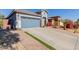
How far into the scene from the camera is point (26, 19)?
3.19 metres

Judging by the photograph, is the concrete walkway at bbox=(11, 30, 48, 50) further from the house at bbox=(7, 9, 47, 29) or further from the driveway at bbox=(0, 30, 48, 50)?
the house at bbox=(7, 9, 47, 29)

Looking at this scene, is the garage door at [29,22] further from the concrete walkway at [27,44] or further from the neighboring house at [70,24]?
the neighboring house at [70,24]

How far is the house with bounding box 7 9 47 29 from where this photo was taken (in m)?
3.08

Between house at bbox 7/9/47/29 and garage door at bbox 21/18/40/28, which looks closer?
house at bbox 7/9/47/29

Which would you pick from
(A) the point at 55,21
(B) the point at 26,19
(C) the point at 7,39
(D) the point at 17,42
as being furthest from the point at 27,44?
(A) the point at 55,21

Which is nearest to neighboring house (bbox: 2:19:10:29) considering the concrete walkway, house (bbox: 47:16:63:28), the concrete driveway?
the concrete walkway

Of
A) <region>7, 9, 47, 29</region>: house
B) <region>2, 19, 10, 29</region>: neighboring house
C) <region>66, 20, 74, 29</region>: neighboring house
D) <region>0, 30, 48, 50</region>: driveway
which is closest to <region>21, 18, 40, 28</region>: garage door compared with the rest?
<region>7, 9, 47, 29</region>: house

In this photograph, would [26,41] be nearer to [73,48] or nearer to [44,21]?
[44,21]

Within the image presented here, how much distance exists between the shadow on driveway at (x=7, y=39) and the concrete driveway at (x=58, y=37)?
0.90 feet

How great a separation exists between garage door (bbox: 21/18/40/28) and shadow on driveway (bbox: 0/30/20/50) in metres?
0.24

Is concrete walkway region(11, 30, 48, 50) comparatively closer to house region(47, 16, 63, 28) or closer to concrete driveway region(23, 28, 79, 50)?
concrete driveway region(23, 28, 79, 50)

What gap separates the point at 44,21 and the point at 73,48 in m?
0.70

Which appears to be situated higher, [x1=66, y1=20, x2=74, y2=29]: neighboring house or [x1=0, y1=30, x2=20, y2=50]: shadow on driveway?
[x1=66, y1=20, x2=74, y2=29]: neighboring house

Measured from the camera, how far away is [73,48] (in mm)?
3016
